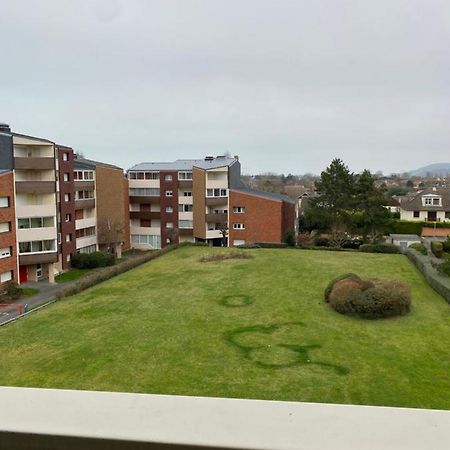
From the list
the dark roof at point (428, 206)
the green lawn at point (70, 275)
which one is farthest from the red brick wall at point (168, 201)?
the dark roof at point (428, 206)

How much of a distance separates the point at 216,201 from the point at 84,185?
1350cm

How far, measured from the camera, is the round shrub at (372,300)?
19.0m

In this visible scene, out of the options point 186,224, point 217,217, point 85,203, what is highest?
point 85,203

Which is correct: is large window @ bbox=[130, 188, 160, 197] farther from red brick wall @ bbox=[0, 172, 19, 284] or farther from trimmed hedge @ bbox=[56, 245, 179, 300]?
red brick wall @ bbox=[0, 172, 19, 284]

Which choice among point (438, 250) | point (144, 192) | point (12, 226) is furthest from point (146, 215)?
point (438, 250)

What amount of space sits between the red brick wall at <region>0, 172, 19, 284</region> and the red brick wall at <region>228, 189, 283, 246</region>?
73.1 feet

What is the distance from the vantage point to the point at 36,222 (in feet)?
113

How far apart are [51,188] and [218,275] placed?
15510 millimetres

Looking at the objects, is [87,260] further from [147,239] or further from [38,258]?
[147,239]

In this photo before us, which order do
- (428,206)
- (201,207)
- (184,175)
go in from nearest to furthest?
(201,207) < (184,175) < (428,206)

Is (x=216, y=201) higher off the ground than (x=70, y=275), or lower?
higher

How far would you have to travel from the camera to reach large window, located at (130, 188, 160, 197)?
51656mm

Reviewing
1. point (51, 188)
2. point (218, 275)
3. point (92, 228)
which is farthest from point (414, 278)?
point (92, 228)

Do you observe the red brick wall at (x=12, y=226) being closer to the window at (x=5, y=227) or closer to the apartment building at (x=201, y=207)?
the window at (x=5, y=227)
